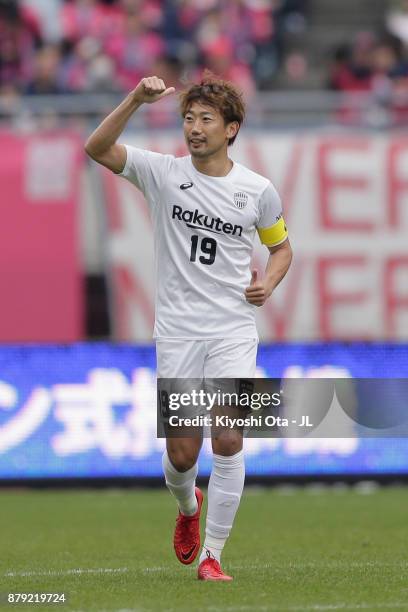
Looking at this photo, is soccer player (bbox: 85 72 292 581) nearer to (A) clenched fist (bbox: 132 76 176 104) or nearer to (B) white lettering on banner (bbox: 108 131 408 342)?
(A) clenched fist (bbox: 132 76 176 104)

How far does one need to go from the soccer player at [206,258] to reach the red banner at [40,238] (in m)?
9.18

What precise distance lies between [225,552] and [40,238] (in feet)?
27.0

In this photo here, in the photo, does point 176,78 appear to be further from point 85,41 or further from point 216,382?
point 216,382

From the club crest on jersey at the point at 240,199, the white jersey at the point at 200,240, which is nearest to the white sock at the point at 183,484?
the white jersey at the point at 200,240

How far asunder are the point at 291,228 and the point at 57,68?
3.43 metres

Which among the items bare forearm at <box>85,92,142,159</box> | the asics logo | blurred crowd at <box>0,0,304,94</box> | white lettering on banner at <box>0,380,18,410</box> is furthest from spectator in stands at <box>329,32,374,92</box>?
the asics logo

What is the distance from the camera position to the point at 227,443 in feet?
24.7

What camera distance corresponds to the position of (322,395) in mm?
11797

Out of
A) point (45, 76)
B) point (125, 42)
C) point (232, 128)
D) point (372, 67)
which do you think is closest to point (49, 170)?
point (45, 76)

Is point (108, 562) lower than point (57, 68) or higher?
lower


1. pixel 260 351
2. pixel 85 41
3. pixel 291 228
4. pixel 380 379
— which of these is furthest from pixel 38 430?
pixel 85 41

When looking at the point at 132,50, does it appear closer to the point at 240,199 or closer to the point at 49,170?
the point at 49,170

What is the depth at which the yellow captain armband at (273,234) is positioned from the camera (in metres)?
7.88

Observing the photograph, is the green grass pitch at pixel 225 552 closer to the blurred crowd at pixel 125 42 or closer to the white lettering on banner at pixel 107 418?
the white lettering on banner at pixel 107 418
